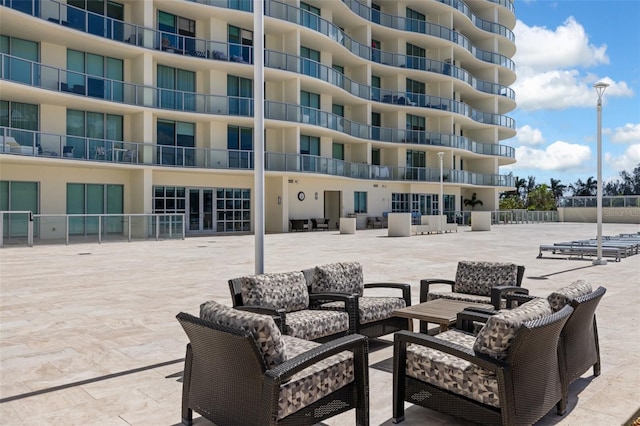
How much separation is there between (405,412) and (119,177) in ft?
79.3

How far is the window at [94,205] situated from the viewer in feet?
67.6

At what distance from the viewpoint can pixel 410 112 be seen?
40062mm

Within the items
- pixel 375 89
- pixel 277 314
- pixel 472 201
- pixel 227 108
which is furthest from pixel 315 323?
pixel 472 201

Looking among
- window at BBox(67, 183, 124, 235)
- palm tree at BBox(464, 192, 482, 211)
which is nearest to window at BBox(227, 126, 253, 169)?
window at BBox(67, 183, 124, 235)

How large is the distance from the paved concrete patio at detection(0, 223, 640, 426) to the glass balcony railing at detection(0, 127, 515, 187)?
7288 millimetres

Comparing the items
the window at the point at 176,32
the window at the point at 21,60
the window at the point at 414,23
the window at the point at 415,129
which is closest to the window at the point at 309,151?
the window at the point at 176,32

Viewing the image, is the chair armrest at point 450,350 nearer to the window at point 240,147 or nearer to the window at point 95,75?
the window at point 95,75

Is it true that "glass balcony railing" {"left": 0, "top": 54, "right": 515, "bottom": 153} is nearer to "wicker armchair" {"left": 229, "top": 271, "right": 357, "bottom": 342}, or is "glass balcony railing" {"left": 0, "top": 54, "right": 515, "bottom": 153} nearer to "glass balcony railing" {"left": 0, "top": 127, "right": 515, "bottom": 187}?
"glass balcony railing" {"left": 0, "top": 127, "right": 515, "bottom": 187}

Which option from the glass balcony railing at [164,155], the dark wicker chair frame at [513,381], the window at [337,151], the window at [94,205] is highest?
the window at [337,151]

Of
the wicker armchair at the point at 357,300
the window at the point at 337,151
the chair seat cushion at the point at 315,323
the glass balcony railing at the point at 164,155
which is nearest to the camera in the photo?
the chair seat cushion at the point at 315,323

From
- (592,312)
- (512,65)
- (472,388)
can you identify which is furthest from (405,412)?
(512,65)

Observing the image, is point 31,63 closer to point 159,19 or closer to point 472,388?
point 159,19

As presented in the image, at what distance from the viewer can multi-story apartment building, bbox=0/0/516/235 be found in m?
22.5

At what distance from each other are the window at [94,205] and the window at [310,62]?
1280 cm
